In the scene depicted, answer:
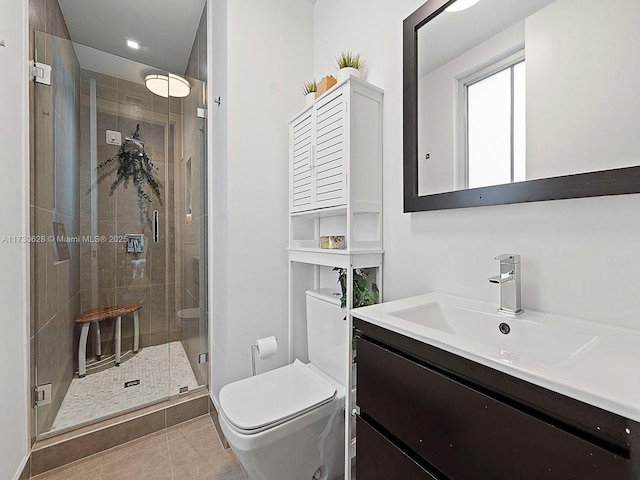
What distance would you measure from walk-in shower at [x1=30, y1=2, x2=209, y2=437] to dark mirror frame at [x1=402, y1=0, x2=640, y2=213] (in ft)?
4.78

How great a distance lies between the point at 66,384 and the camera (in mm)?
1816

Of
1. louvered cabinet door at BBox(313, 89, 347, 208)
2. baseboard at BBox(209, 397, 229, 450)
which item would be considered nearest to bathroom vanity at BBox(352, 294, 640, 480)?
louvered cabinet door at BBox(313, 89, 347, 208)

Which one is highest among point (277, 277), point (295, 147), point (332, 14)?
point (332, 14)

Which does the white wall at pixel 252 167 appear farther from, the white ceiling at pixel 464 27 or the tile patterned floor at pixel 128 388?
the white ceiling at pixel 464 27

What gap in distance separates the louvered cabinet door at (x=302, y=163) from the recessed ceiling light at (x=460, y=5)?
714 millimetres

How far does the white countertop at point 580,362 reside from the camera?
461 millimetres

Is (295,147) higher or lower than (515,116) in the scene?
higher

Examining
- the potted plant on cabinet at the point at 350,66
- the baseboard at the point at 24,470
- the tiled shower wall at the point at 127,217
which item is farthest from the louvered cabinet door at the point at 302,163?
the baseboard at the point at 24,470

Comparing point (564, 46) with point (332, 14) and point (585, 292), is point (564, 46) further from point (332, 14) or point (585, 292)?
point (332, 14)

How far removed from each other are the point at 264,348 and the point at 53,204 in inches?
58.0

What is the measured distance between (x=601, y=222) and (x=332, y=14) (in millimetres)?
1755

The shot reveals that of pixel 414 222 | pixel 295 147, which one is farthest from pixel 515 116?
pixel 295 147

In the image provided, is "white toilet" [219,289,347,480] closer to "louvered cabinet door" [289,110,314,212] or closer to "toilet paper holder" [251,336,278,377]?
"toilet paper holder" [251,336,278,377]

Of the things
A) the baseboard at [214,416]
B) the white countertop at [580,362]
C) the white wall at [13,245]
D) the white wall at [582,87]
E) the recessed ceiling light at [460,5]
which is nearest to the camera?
the white countertop at [580,362]
